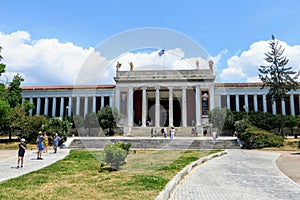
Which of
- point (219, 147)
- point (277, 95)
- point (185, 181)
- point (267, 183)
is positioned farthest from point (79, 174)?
point (277, 95)

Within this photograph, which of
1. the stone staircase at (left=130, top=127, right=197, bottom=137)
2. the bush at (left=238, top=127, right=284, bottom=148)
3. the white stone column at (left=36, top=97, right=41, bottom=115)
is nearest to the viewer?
the bush at (left=238, top=127, right=284, bottom=148)

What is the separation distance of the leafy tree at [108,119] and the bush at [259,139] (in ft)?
65.5

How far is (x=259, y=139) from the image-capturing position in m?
25.0

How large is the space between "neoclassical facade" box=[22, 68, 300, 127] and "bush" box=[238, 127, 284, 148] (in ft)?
55.3

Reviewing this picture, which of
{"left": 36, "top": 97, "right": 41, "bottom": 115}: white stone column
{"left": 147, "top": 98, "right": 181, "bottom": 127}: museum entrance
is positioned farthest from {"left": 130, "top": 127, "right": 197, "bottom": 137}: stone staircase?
{"left": 36, "top": 97, "right": 41, "bottom": 115}: white stone column

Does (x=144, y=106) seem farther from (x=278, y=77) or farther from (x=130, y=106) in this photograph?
(x=278, y=77)

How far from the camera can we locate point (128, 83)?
46.8 meters

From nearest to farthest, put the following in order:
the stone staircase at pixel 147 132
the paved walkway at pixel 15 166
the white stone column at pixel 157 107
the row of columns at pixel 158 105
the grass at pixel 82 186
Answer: the grass at pixel 82 186 < the paved walkway at pixel 15 166 < the stone staircase at pixel 147 132 < the row of columns at pixel 158 105 < the white stone column at pixel 157 107

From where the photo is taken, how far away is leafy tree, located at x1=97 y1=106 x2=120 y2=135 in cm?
3812

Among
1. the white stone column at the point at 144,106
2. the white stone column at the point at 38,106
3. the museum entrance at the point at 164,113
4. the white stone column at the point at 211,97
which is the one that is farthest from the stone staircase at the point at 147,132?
the white stone column at the point at 38,106

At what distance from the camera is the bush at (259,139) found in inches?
972

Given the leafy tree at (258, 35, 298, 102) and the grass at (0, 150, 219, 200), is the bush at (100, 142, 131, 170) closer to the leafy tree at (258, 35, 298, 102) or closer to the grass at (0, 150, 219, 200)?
the grass at (0, 150, 219, 200)

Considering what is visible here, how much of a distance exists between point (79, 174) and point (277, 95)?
2858cm

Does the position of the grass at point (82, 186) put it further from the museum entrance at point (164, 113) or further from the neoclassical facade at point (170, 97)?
the museum entrance at point (164, 113)
